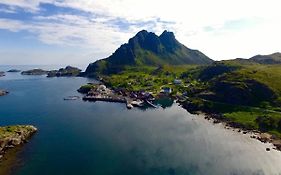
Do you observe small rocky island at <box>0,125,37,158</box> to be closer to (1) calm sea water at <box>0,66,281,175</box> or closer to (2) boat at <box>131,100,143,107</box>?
(1) calm sea water at <box>0,66,281,175</box>

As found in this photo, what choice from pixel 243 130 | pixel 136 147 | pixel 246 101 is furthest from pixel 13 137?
pixel 246 101

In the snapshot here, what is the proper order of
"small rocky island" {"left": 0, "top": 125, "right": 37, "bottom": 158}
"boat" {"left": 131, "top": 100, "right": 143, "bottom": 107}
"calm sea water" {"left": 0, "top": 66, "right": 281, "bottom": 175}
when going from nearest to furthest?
"calm sea water" {"left": 0, "top": 66, "right": 281, "bottom": 175}
"small rocky island" {"left": 0, "top": 125, "right": 37, "bottom": 158}
"boat" {"left": 131, "top": 100, "right": 143, "bottom": 107}

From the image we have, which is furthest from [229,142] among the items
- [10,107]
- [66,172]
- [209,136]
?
[10,107]

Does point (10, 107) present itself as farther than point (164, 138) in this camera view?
Yes

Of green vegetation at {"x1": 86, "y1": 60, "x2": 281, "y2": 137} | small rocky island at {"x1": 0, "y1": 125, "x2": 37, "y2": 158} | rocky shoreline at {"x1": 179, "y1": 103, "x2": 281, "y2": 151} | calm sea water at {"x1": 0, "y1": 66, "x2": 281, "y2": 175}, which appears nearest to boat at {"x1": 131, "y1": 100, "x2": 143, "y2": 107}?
calm sea water at {"x1": 0, "y1": 66, "x2": 281, "y2": 175}

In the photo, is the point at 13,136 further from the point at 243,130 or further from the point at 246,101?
the point at 246,101

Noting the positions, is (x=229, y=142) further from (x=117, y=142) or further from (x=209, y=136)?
(x=117, y=142)
